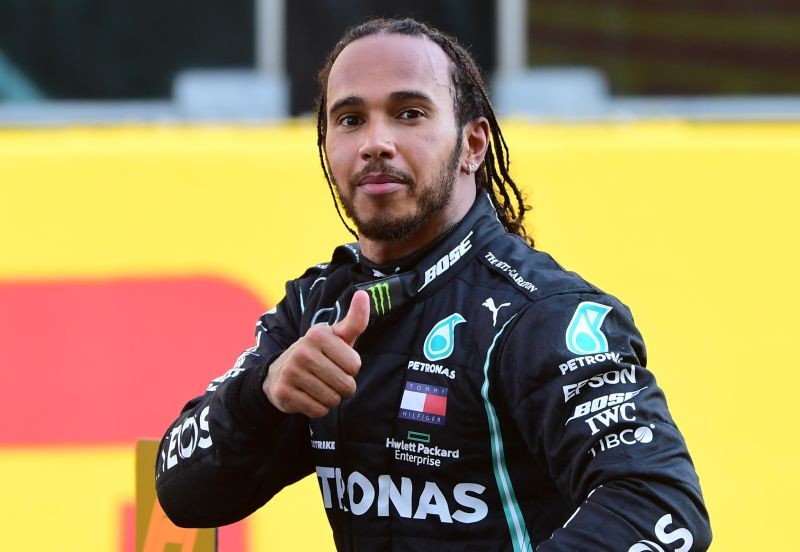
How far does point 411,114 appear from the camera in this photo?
2.21 meters

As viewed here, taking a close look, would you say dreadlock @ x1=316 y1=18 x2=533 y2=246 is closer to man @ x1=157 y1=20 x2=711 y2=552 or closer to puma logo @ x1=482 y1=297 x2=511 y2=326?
man @ x1=157 y1=20 x2=711 y2=552

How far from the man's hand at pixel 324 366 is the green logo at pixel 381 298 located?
0.11 m

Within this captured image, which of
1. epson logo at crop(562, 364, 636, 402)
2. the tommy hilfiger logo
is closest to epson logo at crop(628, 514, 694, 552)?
epson logo at crop(562, 364, 636, 402)

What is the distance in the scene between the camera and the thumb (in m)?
1.95

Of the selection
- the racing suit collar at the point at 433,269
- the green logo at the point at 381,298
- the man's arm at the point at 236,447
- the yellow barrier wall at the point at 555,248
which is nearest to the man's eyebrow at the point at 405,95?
the racing suit collar at the point at 433,269

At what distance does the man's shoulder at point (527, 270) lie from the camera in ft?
6.73

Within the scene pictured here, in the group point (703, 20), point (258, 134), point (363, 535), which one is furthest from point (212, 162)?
point (363, 535)

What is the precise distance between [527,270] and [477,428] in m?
0.27

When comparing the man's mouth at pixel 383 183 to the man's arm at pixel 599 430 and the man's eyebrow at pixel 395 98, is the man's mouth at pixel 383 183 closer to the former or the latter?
the man's eyebrow at pixel 395 98

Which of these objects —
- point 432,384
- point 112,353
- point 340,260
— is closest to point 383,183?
point 340,260

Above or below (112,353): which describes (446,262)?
above

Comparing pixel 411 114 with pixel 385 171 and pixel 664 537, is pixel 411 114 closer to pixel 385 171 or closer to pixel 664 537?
pixel 385 171

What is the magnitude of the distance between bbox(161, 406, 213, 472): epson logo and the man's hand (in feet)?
0.97

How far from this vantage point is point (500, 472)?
201cm
